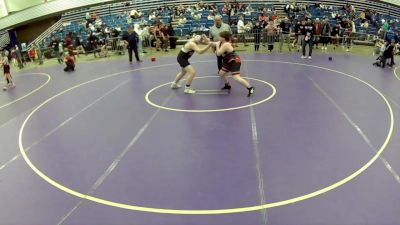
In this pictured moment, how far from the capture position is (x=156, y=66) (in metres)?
14.6

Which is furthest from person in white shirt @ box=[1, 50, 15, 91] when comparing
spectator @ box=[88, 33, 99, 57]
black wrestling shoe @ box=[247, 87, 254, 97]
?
black wrestling shoe @ box=[247, 87, 254, 97]

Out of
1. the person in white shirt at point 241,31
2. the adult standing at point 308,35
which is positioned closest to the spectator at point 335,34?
the adult standing at point 308,35

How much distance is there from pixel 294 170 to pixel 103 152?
143 inches

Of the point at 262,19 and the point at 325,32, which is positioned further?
the point at 262,19

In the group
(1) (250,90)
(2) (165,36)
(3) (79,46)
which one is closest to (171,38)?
(2) (165,36)

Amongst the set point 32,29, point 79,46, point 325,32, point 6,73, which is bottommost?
point 6,73

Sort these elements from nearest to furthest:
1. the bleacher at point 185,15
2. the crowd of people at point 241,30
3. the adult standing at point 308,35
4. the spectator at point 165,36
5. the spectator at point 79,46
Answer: the adult standing at point 308,35 → the crowd of people at point 241,30 → the spectator at point 165,36 → the spectator at point 79,46 → the bleacher at point 185,15

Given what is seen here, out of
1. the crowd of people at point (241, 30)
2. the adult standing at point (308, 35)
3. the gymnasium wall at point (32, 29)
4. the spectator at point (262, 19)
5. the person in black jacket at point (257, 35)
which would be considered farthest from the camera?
the gymnasium wall at point (32, 29)

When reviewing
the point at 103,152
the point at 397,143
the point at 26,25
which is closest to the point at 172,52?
the point at 103,152

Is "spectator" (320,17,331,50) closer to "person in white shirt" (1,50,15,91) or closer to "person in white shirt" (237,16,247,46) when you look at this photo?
"person in white shirt" (237,16,247,46)

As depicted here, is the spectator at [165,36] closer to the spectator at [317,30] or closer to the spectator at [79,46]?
the spectator at [79,46]

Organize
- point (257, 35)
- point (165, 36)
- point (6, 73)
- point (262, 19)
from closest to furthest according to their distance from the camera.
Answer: point (6, 73) → point (257, 35) → point (165, 36) → point (262, 19)

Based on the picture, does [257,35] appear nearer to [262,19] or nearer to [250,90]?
[262,19]

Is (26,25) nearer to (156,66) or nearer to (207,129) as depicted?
(156,66)
